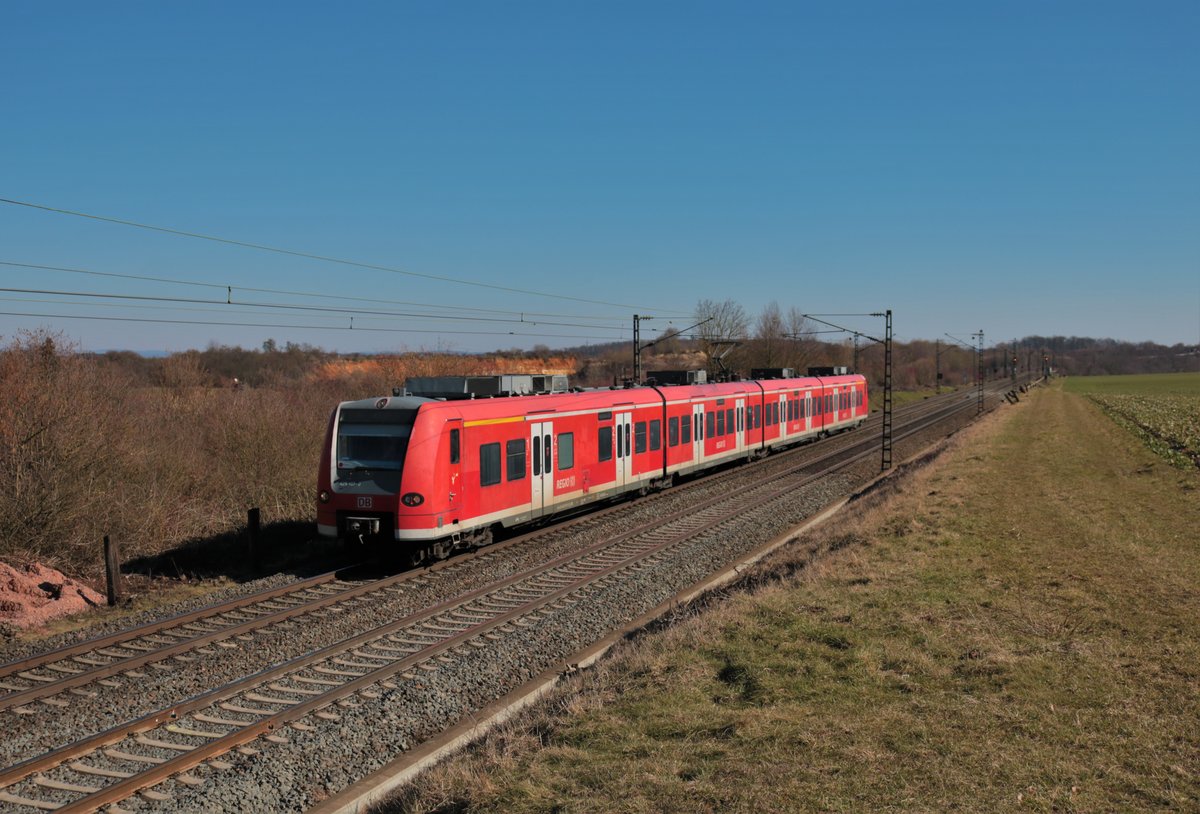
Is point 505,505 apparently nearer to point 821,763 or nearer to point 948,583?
point 948,583

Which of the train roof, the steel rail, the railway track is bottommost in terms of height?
the railway track

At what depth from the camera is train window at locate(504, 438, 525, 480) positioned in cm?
1705

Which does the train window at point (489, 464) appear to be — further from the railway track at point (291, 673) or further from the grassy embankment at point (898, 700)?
the grassy embankment at point (898, 700)

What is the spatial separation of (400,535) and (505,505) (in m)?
2.89

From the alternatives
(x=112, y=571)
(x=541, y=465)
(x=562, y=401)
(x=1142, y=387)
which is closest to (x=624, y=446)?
(x=562, y=401)

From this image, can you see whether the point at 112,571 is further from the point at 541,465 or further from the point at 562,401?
the point at 562,401

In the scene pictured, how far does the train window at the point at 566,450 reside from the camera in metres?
19.2

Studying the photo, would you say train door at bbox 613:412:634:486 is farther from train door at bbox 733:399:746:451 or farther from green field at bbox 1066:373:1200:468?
green field at bbox 1066:373:1200:468

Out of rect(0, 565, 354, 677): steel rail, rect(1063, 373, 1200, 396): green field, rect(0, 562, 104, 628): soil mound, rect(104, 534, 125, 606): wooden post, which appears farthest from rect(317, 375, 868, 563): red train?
rect(1063, 373, 1200, 396): green field

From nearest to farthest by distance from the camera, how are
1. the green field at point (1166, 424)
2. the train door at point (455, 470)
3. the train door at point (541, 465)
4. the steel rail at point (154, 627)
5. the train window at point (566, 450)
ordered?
the steel rail at point (154, 627) → the train door at point (455, 470) → the train door at point (541, 465) → the train window at point (566, 450) → the green field at point (1166, 424)

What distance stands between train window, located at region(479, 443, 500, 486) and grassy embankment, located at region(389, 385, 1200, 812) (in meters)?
5.71

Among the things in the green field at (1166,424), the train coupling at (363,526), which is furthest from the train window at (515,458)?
the green field at (1166,424)

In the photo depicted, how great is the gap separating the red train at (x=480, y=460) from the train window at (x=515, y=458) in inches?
0.8

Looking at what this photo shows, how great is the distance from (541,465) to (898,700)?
1128 cm
